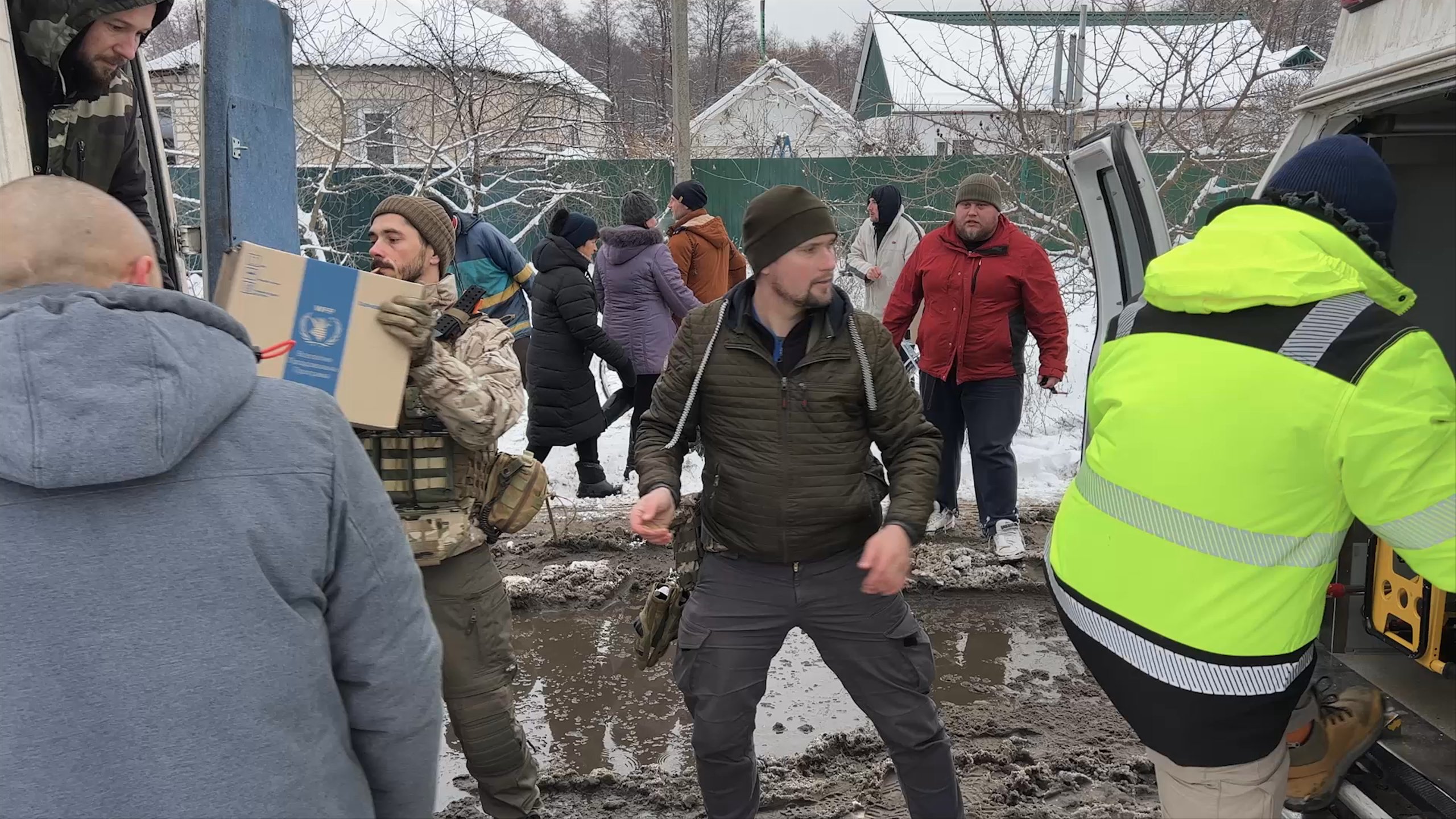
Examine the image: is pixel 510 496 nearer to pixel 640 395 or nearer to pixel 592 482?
pixel 592 482

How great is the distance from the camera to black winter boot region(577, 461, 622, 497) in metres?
6.56

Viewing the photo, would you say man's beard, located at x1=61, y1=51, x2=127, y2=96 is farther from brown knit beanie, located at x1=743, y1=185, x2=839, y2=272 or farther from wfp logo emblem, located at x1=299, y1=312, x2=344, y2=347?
brown knit beanie, located at x1=743, y1=185, x2=839, y2=272

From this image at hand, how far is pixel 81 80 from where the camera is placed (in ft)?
9.09

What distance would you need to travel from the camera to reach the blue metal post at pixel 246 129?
2.99 m

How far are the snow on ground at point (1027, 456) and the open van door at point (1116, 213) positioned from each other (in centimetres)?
282

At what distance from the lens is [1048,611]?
4.72 m

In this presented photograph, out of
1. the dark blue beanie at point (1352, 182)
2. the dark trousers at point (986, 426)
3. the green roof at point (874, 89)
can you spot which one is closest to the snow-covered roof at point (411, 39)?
the green roof at point (874, 89)

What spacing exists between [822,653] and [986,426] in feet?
9.35

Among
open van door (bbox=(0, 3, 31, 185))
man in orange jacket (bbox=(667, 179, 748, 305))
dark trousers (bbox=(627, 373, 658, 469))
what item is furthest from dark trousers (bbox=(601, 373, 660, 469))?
open van door (bbox=(0, 3, 31, 185))

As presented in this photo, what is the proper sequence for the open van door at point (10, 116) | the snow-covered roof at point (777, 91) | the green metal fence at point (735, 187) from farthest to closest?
the snow-covered roof at point (777, 91), the green metal fence at point (735, 187), the open van door at point (10, 116)

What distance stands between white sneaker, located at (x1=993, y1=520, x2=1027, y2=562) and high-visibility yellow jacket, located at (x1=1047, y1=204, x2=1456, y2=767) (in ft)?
10.5

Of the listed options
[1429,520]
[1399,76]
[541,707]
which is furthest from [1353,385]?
[541,707]

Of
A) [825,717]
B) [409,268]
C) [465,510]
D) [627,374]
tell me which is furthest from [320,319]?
[627,374]

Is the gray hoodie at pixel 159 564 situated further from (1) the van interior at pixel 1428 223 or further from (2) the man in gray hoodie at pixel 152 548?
(1) the van interior at pixel 1428 223
